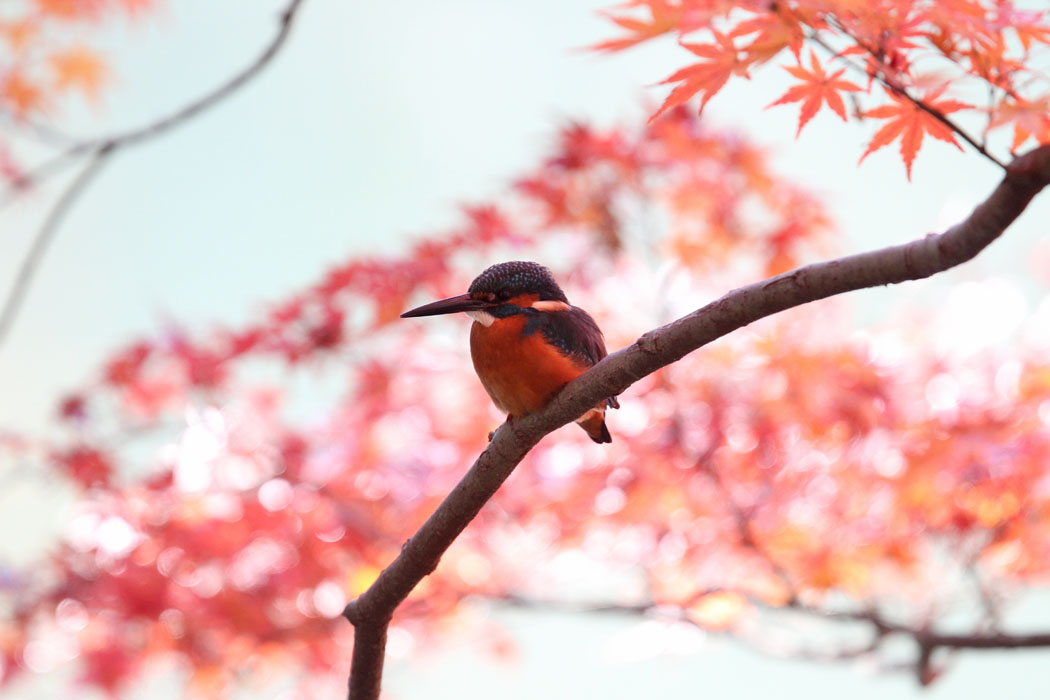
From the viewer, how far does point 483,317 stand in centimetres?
216

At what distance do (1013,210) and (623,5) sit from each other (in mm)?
Result: 807

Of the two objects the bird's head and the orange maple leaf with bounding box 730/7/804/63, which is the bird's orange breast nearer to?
the bird's head

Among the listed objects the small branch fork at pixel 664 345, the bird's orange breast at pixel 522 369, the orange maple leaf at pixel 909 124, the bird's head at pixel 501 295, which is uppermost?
the bird's head at pixel 501 295

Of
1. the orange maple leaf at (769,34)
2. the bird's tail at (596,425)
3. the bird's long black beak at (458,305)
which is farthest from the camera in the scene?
the bird's tail at (596,425)

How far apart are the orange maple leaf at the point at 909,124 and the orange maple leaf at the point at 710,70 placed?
270mm

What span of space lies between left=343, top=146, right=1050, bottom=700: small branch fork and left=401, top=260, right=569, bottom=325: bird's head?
324 mm

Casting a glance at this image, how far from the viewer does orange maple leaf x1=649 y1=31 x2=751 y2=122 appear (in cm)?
165

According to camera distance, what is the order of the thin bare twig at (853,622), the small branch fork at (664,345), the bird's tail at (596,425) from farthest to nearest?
the thin bare twig at (853,622)
the bird's tail at (596,425)
the small branch fork at (664,345)

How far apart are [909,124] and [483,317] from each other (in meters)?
1.00

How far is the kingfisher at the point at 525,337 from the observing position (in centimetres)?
195

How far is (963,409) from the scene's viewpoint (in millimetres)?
4258

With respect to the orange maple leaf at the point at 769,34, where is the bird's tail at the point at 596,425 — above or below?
below

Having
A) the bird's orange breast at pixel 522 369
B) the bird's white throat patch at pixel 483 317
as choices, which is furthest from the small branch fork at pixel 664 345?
the bird's white throat patch at pixel 483 317

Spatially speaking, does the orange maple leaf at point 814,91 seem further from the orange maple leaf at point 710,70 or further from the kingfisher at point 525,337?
the kingfisher at point 525,337
